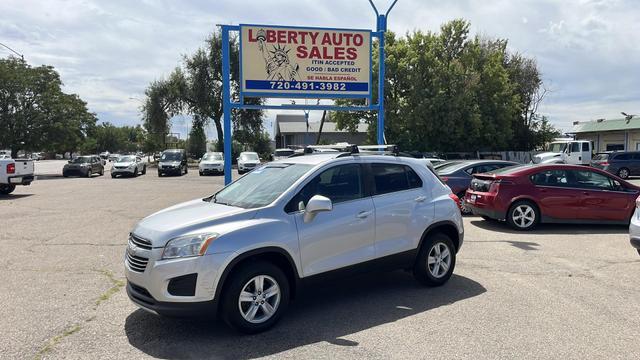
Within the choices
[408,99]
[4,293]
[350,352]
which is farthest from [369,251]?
[408,99]

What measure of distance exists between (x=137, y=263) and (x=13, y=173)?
54.4 ft

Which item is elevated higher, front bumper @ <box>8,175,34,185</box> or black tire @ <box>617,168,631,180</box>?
front bumper @ <box>8,175,34,185</box>

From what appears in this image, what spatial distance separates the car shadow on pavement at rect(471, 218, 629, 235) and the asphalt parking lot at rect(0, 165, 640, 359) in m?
1.36

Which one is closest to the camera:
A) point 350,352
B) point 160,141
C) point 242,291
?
point 350,352

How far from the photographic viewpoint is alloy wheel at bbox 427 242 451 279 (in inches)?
234

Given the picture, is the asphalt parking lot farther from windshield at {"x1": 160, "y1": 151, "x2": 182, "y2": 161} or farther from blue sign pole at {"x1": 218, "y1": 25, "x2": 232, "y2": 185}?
windshield at {"x1": 160, "y1": 151, "x2": 182, "y2": 161}

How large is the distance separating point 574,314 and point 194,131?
170 ft

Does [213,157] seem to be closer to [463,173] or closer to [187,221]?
[463,173]

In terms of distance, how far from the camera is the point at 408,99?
3244 cm

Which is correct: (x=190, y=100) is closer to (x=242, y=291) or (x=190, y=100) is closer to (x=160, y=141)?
(x=160, y=141)

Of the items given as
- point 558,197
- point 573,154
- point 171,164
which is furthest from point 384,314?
point 171,164

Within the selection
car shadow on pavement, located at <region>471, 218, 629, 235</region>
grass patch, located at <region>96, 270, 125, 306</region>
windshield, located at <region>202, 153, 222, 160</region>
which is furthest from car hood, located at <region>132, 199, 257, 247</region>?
windshield, located at <region>202, 153, 222, 160</region>

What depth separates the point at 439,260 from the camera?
19.7ft

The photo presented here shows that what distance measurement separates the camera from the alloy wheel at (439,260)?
593 centimetres
